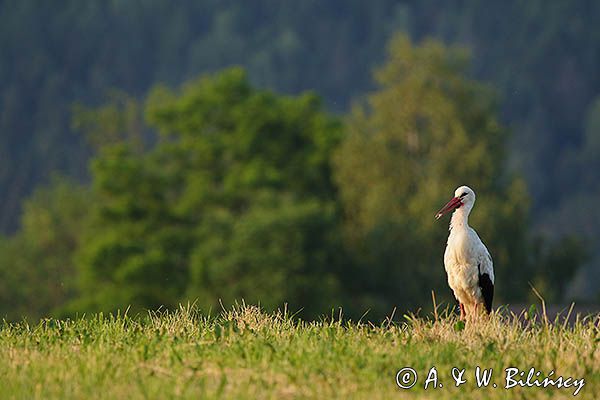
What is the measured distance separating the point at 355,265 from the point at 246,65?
103 meters

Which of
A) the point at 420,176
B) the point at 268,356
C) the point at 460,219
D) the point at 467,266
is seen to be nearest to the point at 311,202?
the point at 420,176

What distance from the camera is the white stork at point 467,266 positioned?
14.7m

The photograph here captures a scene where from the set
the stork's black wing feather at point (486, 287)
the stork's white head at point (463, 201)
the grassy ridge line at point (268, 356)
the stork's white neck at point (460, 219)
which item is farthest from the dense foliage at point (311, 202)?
the grassy ridge line at point (268, 356)

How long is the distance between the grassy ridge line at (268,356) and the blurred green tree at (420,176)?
40.3 m

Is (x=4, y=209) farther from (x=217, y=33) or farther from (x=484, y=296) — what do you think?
(x=484, y=296)

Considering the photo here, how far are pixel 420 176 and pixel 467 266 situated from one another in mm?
40127

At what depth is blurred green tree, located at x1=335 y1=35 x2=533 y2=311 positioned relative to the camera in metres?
52.5

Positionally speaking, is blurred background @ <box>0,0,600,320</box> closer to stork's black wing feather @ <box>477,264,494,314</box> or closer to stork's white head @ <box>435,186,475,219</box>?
stork's white head @ <box>435,186,475,219</box>

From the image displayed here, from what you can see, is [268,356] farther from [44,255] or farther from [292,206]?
[44,255]

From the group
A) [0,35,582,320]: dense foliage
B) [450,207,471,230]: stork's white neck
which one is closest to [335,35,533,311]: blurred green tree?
[0,35,582,320]: dense foliage

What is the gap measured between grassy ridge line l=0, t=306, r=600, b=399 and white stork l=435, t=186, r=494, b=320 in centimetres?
314

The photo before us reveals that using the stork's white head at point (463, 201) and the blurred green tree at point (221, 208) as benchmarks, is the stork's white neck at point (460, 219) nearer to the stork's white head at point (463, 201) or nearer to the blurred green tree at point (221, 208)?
the stork's white head at point (463, 201)

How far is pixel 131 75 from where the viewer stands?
534ft

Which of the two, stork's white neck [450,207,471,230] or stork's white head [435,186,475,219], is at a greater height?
stork's white head [435,186,475,219]
